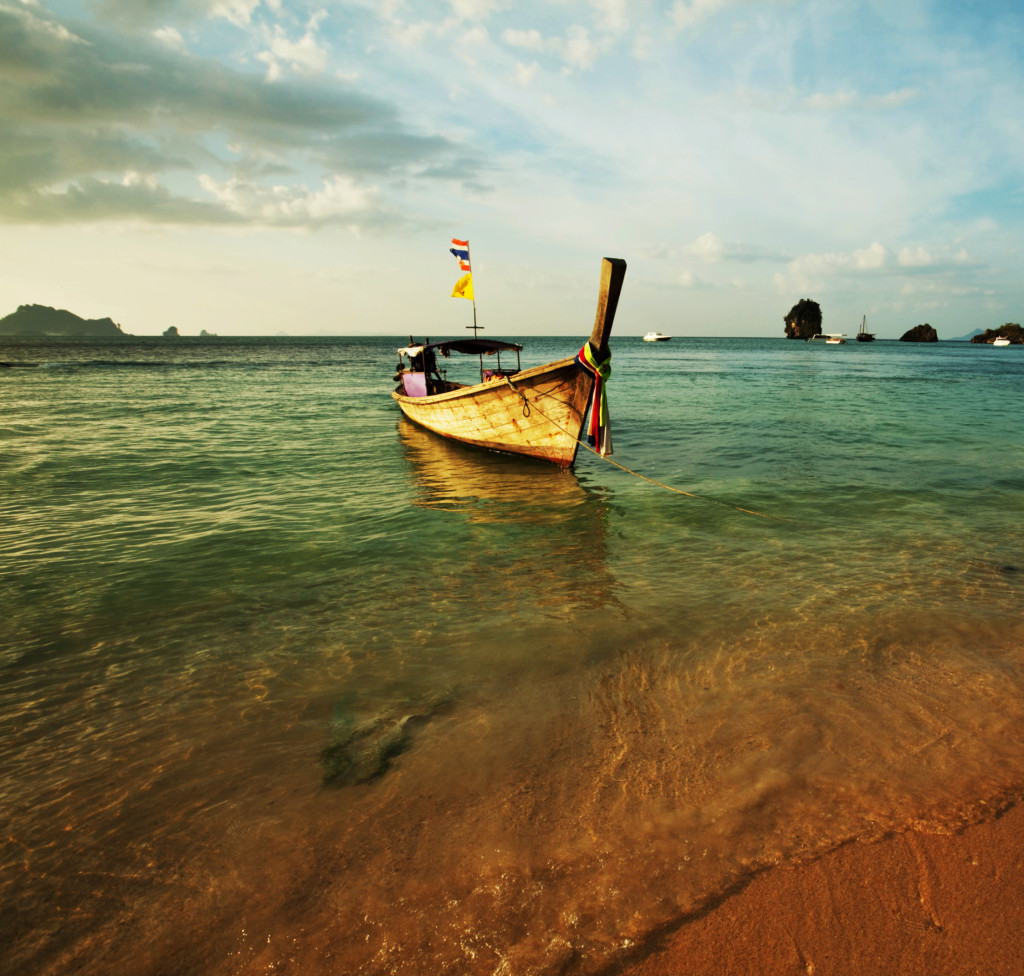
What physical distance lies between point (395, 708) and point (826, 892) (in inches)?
111

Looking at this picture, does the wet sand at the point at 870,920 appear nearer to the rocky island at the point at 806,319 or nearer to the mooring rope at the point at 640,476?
the mooring rope at the point at 640,476

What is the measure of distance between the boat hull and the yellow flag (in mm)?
2868

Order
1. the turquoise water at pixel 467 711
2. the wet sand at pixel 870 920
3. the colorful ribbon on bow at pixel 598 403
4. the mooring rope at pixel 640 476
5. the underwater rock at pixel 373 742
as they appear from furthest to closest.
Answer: the colorful ribbon on bow at pixel 598 403 < the mooring rope at pixel 640 476 < the underwater rock at pixel 373 742 < the turquoise water at pixel 467 711 < the wet sand at pixel 870 920

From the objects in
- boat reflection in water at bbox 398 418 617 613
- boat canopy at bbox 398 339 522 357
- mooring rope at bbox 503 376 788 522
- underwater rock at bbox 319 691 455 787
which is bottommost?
underwater rock at bbox 319 691 455 787

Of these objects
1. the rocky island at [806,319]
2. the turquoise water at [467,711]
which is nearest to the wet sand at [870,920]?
the turquoise water at [467,711]

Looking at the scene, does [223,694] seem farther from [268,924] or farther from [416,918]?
[416,918]

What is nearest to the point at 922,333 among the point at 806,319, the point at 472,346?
the point at 806,319

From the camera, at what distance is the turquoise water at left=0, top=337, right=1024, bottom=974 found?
2.56m

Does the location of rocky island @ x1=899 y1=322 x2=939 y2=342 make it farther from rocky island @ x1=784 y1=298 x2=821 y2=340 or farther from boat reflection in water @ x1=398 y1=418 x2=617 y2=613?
boat reflection in water @ x1=398 y1=418 x2=617 y2=613

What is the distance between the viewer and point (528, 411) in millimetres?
12453

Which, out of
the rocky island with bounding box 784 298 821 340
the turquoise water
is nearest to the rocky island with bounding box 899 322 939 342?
the rocky island with bounding box 784 298 821 340

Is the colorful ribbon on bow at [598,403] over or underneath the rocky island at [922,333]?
underneath

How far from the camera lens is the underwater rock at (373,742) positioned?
11.2 feet

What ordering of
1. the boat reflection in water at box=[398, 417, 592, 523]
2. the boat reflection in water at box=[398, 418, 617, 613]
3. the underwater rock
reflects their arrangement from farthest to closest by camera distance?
the boat reflection in water at box=[398, 417, 592, 523], the boat reflection in water at box=[398, 418, 617, 613], the underwater rock
